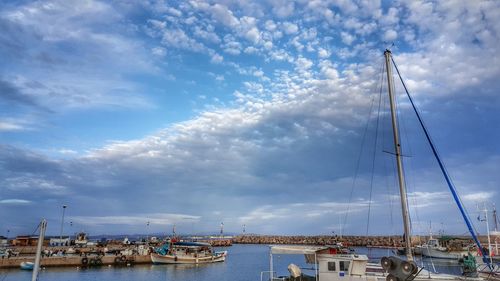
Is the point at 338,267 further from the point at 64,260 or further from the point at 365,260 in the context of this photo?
the point at 64,260

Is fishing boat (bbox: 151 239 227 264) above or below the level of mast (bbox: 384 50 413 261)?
below

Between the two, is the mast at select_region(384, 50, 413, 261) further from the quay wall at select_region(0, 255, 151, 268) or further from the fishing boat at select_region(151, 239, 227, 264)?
the quay wall at select_region(0, 255, 151, 268)

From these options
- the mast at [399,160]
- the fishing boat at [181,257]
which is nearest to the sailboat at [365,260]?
the mast at [399,160]

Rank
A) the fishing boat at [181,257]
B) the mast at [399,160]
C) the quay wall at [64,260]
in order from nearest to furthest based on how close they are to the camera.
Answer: the mast at [399,160] → the quay wall at [64,260] → the fishing boat at [181,257]

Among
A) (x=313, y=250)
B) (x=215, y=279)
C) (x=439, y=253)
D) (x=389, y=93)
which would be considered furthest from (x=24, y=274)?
(x=439, y=253)

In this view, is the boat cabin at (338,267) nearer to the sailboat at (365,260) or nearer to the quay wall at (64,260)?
the sailboat at (365,260)

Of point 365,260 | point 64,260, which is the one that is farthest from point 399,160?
point 64,260

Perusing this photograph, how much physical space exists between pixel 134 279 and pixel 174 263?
20.7 m

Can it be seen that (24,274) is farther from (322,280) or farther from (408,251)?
(408,251)

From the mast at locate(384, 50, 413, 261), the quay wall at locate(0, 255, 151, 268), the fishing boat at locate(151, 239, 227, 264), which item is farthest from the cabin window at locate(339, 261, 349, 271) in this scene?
the quay wall at locate(0, 255, 151, 268)

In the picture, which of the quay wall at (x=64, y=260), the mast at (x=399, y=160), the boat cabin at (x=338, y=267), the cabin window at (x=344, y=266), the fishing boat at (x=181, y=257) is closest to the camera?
the mast at (x=399, y=160)

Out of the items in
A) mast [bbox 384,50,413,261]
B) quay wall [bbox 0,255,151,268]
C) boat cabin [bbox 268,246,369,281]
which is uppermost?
mast [bbox 384,50,413,261]

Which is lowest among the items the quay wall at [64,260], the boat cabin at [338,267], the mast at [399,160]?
the quay wall at [64,260]

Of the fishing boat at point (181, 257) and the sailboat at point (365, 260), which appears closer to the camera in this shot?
the sailboat at point (365, 260)
